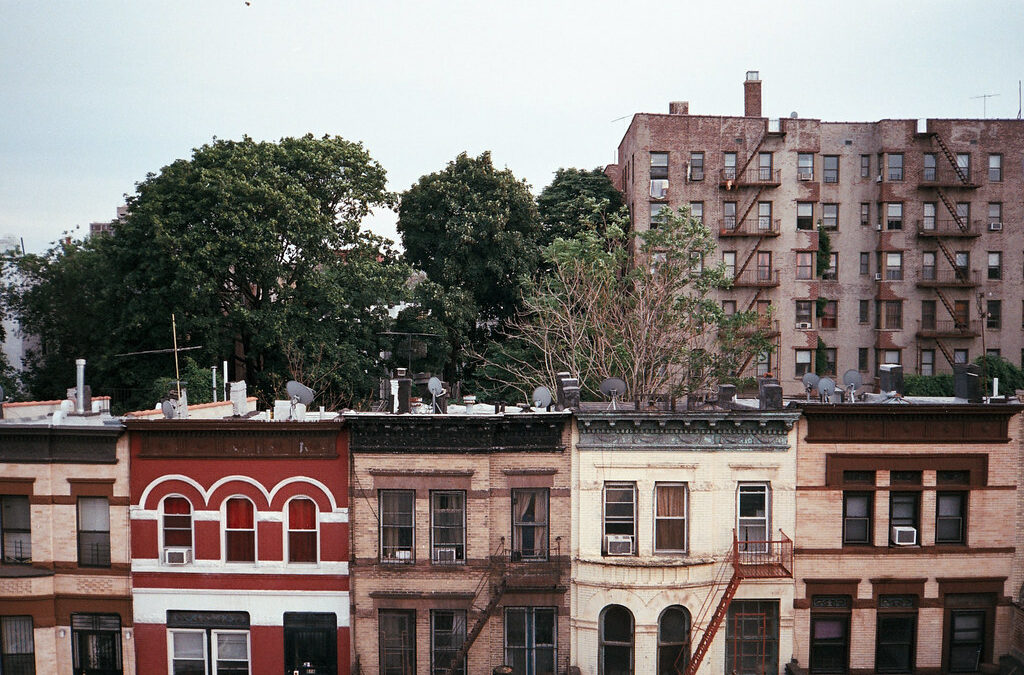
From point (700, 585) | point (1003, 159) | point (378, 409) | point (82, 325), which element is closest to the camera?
point (700, 585)

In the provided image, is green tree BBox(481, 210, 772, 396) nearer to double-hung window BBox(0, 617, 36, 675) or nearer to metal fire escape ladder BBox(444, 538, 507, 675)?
metal fire escape ladder BBox(444, 538, 507, 675)

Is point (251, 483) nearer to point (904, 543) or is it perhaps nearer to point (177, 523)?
point (177, 523)

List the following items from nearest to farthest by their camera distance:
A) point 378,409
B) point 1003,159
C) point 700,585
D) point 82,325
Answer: point 700,585, point 378,409, point 82,325, point 1003,159

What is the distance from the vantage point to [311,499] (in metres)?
19.7

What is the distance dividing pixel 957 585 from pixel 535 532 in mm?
10966

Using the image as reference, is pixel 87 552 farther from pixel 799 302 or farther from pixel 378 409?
pixel 799 302

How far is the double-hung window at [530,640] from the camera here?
Answer: 65.0 feet

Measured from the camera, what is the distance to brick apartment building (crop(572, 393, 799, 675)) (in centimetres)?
1942

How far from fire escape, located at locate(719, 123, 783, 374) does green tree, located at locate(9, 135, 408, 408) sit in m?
24.5

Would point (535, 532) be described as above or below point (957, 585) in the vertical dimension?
above

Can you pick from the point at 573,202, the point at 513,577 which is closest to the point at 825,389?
the point at 513,577

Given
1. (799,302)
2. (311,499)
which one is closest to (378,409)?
(311,499)

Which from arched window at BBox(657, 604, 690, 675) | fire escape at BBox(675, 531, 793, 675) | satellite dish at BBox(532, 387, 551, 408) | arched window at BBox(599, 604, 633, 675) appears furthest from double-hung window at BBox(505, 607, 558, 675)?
satellite dish at BBox(532, 387, 551, 408)

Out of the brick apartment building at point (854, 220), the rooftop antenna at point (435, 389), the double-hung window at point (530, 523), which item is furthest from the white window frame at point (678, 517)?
the brick apartment building at point (854, 220)
